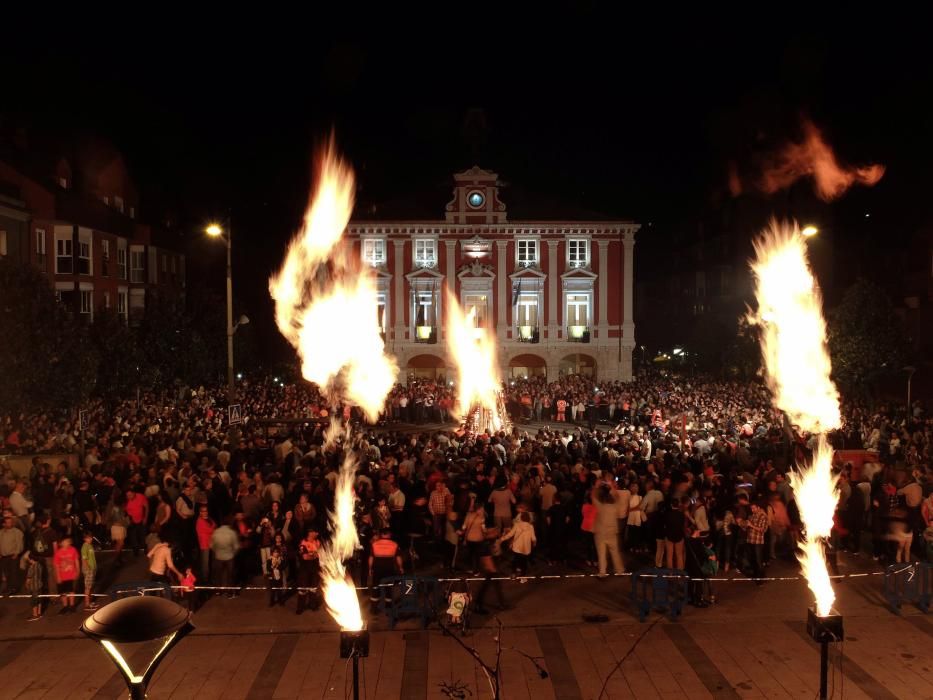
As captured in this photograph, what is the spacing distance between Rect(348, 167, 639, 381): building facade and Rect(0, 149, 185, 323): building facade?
1059cm

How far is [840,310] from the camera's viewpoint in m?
32.1

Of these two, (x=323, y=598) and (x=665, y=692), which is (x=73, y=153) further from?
(x=665, y=692)

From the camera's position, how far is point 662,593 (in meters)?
10.3

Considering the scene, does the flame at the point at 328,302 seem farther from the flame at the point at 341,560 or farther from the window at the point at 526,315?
the flame at the point at 341,560

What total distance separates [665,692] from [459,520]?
4.43 meters

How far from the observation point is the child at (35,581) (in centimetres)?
1039

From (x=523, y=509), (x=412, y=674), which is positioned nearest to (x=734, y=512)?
(x=523, y=509)

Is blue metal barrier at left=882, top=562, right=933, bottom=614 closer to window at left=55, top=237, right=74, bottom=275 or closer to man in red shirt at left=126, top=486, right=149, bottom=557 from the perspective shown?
man in red shirt at left=126, top=486, right=149, bottom=557

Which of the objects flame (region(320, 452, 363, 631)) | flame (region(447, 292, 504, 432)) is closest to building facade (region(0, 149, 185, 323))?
flame (region(447, 292, 504, 432))

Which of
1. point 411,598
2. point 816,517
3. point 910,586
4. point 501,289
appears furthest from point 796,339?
point 411,598

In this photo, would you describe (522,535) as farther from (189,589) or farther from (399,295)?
(399,295)

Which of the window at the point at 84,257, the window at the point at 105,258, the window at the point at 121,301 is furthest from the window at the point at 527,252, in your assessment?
the window at the point at 84,257

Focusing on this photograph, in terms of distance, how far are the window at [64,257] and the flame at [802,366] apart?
1081 inches

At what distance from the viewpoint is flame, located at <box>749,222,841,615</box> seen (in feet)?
41.6
